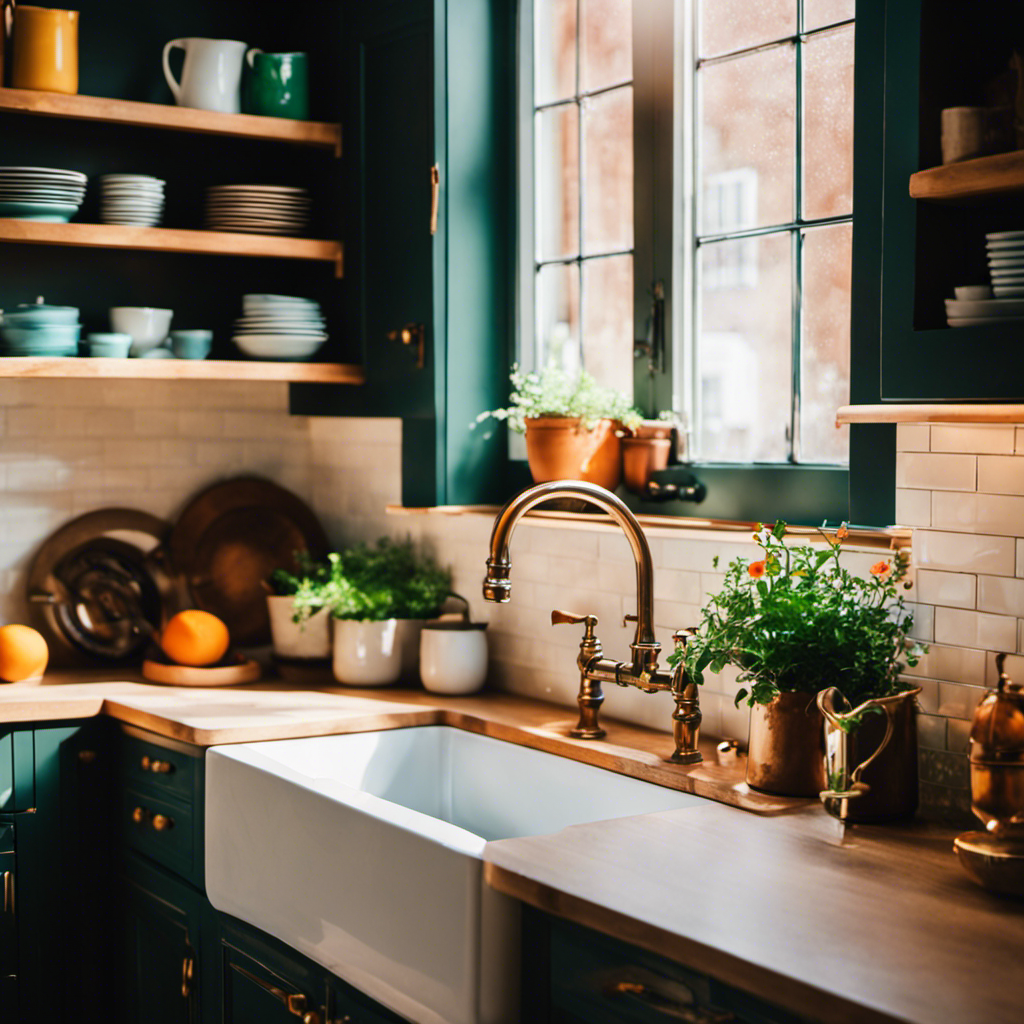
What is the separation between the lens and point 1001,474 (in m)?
1.96

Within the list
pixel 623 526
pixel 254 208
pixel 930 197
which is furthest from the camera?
pixel 254 208

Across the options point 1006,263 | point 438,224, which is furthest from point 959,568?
point 438,224

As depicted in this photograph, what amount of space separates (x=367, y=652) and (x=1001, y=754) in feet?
5.73

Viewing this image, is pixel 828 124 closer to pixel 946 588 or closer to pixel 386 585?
pixel 946 588

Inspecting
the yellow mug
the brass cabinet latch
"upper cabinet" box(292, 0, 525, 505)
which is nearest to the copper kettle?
"upper cabinet" box(292, 0, 525, 505)

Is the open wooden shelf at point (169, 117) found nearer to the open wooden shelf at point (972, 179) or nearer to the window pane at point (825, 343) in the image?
the window pane at point (825, 343)

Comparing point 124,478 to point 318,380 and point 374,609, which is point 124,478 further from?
point 374,609

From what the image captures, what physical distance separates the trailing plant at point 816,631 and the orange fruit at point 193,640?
1.55 meters

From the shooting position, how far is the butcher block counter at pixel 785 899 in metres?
1.36

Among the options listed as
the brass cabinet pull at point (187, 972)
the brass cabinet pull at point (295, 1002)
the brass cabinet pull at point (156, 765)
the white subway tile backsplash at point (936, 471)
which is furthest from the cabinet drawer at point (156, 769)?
the white subway tile backsplash at point (936, 471)

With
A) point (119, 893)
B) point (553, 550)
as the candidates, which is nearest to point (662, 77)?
point (553, 550)

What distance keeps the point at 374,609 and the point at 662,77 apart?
142cm

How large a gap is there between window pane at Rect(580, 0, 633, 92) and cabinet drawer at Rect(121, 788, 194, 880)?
193 cm

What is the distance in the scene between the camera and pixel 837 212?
2.55 m
